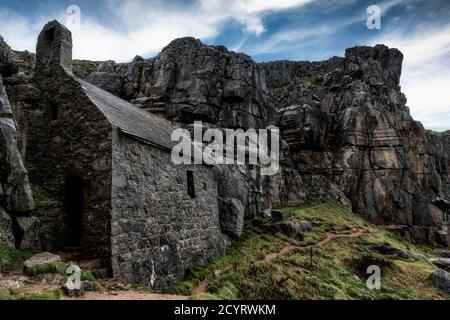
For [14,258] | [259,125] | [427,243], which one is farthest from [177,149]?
[427,243]

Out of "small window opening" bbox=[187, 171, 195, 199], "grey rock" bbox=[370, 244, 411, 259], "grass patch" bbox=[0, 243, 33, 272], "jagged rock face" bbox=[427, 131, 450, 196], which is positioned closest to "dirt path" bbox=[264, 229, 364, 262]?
"grey rock" bbox=[370, 244, 411, 259]

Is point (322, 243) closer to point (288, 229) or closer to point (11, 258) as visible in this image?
point (288, 229)

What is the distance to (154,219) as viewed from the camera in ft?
48.0

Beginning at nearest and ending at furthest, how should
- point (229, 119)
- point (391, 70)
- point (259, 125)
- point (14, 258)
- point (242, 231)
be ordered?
point (14, 258)
point (242, 231)
point (229, 119)
point (259, 125)
point (391, 70)

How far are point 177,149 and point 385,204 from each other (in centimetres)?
3706

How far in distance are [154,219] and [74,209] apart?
3724 millimetres

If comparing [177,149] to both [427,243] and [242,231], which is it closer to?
[242,231]

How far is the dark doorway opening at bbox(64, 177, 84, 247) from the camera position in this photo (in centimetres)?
1457

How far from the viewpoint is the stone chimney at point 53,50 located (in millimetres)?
16156

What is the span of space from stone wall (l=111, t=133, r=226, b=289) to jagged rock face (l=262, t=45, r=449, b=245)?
2733cm

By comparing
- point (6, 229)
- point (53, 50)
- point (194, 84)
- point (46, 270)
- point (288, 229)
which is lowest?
point (288, 229)

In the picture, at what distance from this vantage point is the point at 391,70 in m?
60.8

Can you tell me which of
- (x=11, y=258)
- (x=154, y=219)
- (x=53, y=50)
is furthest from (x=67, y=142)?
(x=11, y=258)

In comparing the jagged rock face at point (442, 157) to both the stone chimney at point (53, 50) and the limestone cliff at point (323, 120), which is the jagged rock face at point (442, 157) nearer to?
the limestone cliff at point (323, 120)
